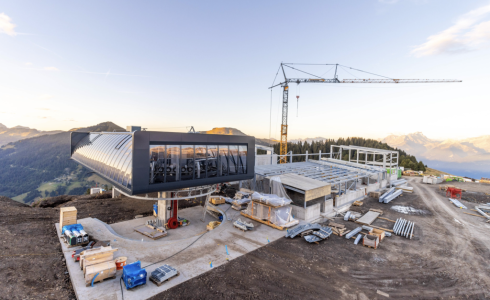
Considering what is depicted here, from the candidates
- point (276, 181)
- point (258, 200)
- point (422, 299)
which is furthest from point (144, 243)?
point (422, 299)

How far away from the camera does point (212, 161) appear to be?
19.1 meters

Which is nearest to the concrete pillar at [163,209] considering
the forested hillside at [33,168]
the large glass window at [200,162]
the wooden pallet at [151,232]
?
the wooden pallet at [151,232]

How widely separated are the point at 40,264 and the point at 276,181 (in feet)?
62.9

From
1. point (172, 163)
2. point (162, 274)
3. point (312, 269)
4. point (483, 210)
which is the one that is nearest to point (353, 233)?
point (312, 269)

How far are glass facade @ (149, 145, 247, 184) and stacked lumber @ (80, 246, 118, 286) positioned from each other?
5.56 meters

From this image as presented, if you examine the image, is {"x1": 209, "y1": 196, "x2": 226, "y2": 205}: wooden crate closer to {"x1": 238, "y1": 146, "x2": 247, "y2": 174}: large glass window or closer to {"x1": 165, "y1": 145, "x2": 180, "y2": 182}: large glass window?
{"x1": 238, "y1": 146, "x2": 247, "y2": 174}: large glass window

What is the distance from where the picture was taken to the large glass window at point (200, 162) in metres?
18.0

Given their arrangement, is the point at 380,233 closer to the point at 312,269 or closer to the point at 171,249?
the point at 312,269

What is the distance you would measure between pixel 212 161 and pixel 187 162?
8.22 ft

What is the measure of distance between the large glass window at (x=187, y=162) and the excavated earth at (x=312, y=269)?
7857mm

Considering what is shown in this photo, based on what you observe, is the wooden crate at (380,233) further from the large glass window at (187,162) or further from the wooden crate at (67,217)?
the wooden crate at (67,217)

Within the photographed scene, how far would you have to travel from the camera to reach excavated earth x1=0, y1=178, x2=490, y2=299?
33.7 ft

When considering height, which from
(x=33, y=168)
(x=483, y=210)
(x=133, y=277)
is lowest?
(x=33, y=168)

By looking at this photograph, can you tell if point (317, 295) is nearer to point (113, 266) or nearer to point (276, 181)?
point (113, 266)
